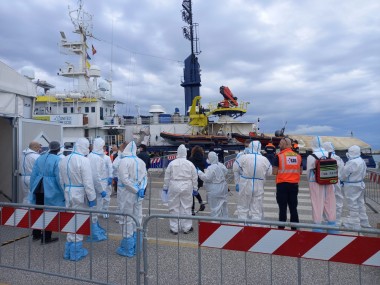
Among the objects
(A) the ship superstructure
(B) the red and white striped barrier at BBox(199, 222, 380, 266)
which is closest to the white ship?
(A) the ship superstructure

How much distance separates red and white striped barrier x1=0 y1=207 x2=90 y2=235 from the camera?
13.0 feet

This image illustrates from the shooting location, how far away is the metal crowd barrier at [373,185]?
8.73 m

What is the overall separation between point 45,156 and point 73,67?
84.6 ft

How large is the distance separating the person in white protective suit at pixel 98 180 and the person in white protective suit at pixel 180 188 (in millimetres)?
1200

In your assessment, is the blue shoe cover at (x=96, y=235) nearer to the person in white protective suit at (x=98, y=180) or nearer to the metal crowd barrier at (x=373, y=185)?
the person in white protective suit at (x=98, y=180)

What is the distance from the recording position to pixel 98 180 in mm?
5730

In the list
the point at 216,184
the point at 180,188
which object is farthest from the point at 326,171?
the point at 180,188

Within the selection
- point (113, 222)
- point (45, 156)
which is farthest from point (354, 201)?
point (45, 156)

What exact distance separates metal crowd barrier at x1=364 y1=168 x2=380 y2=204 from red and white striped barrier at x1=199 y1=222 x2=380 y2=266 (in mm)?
6537

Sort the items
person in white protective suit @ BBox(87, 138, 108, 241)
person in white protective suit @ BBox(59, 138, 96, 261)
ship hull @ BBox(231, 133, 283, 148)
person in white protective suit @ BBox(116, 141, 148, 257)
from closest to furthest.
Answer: person in white protective suit @ BBox(59, 138, 96, 261)
person in white protective suit @ BBox(116, 141, 148, 257)
person in white protective suit @ BBox(87, 138, 108, 241)
ship hull @ BBox(231, 133, 283, 148)

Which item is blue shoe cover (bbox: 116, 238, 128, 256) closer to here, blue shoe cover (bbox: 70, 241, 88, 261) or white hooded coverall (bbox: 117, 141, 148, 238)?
white hooded coverall (bbox: 117, 141, 148, 238)

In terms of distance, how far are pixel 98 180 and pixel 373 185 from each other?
781 centimetres

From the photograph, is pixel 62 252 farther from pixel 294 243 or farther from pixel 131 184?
pixel 294 243

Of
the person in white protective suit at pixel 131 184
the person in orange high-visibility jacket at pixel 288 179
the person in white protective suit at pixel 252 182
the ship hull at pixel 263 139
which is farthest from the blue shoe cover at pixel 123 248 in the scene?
the ship hull at pixel 263 139
